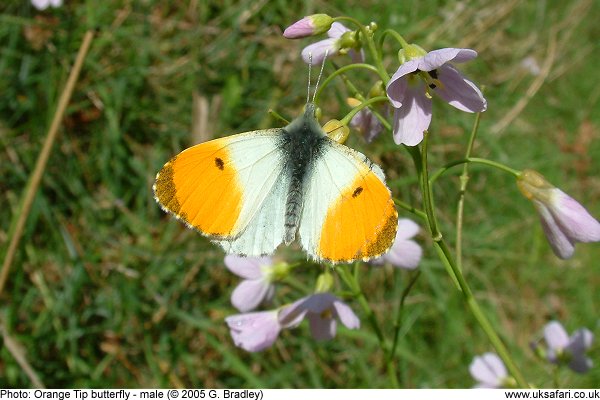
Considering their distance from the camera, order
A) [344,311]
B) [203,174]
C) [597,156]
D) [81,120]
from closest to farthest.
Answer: [203,174], [344,311], [81,120], [597,156]

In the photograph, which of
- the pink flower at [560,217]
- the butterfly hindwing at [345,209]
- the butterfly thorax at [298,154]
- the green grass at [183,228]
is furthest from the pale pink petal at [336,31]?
the green grass at [183,228]

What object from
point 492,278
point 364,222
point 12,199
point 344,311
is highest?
point 364,222

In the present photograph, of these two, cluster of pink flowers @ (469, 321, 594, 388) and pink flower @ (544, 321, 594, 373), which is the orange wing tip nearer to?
cluster of pink flowers @ (469, 321, 594, 388)

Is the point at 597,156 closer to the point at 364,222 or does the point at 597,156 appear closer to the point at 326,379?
the point at 326,379

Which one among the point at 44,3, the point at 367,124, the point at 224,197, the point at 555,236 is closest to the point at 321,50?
the point at 367,124

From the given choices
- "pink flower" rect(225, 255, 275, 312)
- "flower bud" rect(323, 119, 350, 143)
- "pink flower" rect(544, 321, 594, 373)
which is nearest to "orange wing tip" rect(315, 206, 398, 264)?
"flower bud" rect(323, 119, 350, 143)

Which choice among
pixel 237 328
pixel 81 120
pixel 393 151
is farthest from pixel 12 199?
pixel 393 151
